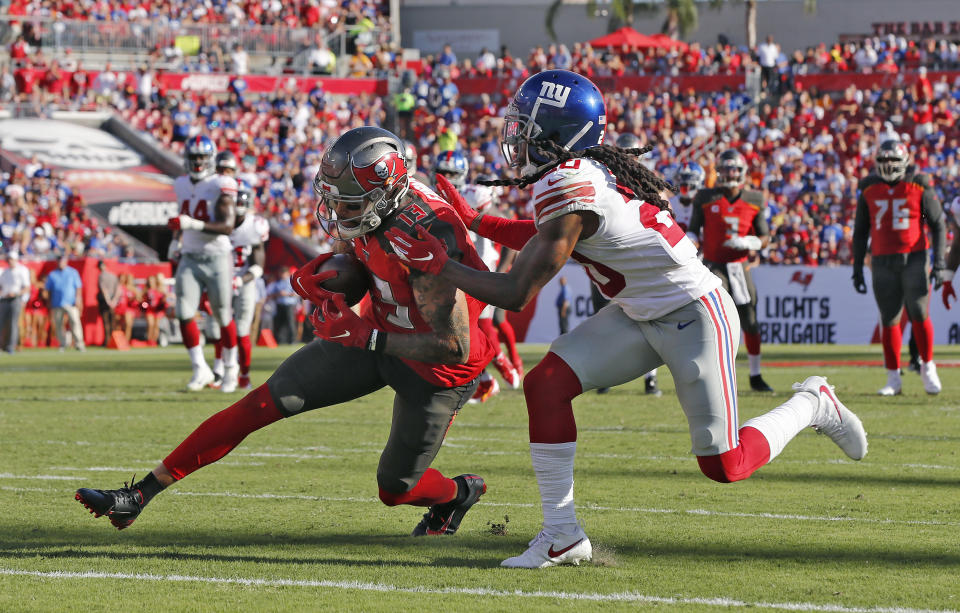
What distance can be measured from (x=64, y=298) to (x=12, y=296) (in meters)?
0.92

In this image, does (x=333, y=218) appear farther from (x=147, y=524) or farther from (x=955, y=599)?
(x=955, y=599)

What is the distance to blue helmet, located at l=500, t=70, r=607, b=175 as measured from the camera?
14.5 ft

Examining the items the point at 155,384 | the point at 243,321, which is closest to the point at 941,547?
the point at 243,321

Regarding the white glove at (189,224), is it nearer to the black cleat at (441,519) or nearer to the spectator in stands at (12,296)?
the black cleat at (441,519)

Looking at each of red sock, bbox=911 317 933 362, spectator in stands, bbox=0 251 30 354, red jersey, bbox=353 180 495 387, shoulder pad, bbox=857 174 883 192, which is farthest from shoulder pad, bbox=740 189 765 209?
spectator in stands, bbox=0 251 30 354

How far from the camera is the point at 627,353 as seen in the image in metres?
4.48

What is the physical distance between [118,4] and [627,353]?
32954 mm

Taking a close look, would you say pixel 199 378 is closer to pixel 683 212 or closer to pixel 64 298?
pixel 683 212

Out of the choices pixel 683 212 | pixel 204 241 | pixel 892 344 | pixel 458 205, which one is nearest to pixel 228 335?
pixel 204 241

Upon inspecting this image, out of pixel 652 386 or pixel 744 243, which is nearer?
pixel 744 243

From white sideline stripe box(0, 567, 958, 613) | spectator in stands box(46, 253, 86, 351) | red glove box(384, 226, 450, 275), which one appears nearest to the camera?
Answer: white sideline stripe box(0, 567, 958, 613)

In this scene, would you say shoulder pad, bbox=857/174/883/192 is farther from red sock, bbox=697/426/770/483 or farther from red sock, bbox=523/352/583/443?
red sock, bbox=523/352/583/443

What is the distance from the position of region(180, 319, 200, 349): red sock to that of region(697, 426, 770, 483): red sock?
743 cm

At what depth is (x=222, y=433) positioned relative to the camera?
4.71 m
